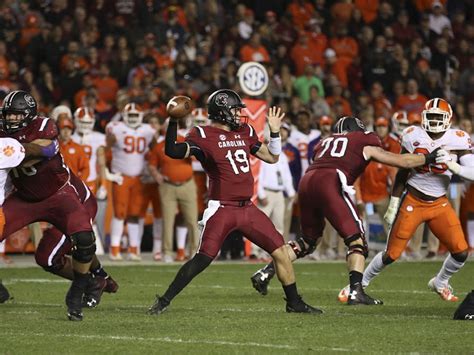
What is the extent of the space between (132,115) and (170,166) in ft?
2.66

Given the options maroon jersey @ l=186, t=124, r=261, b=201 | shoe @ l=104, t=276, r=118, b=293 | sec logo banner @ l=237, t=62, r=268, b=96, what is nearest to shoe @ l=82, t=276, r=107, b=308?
shoe @ l=104, t=276, r=118, b=293

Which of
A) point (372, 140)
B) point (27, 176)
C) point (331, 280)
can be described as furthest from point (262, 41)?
point (27, 176)

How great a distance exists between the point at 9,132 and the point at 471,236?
8.64 m

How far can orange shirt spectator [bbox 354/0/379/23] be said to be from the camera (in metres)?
21.2

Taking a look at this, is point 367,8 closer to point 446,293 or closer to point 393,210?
point 393,210

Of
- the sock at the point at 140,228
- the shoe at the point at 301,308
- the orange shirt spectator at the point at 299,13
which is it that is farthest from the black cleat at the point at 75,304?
the orange shirt spectator at the point at 299,13

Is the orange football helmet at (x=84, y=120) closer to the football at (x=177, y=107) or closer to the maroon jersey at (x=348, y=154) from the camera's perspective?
the maroon jersey at (x=348, y=154)

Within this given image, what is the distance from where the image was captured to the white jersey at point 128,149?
1528cm

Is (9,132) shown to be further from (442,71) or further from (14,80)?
(442,71)

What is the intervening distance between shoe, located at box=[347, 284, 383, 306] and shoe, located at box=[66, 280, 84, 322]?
2285 mm

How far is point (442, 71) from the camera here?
2047cm

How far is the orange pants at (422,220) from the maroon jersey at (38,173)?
2927 millimetres

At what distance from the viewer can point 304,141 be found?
16.5 m

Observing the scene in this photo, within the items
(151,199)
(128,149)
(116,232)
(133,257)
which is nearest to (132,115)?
(128,149)
